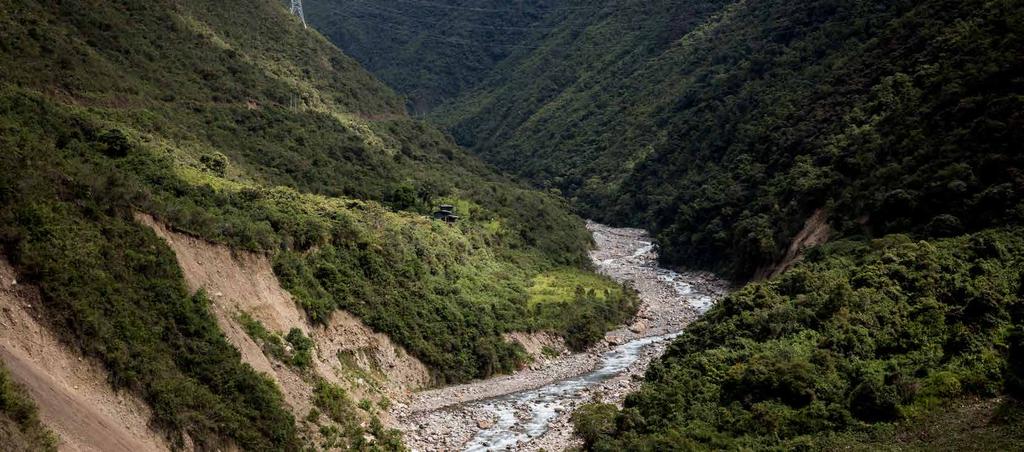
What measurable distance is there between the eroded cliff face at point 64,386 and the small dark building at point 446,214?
45181 mm

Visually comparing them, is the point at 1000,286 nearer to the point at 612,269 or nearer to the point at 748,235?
the point at 748,235

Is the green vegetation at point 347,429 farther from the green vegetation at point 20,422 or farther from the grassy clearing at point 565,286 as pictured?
the grassy clearing at point 565,286

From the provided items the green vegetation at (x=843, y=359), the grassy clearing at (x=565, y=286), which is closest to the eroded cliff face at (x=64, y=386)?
the green vegetation at (x=843, y=359)

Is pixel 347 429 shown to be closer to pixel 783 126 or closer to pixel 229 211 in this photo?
pixel 229 211

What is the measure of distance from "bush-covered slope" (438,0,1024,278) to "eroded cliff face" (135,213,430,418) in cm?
3290

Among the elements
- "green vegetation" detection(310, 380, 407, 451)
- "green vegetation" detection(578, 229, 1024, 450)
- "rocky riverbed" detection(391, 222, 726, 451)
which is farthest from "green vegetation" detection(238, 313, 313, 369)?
"green vegetation" detection(578, 229, 1024, 450)

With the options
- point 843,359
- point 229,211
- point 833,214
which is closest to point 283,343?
point 229,211

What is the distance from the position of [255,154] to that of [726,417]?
147 ft

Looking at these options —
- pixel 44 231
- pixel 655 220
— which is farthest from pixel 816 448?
pixel 655 220

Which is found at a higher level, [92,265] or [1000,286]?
[1000,286]

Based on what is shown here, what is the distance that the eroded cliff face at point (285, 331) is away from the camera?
120 feet

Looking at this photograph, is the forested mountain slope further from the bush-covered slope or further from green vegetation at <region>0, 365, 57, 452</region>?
the bush-covered slope

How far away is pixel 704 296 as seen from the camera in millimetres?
74250

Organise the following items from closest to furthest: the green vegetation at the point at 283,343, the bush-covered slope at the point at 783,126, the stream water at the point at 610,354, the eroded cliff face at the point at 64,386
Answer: the eroded cliff face at the point at 64,386 < the green vegetation at the point at 283,343 < the stream water at the point at 610,354 < the bush-covered slope at the point at 783,126
